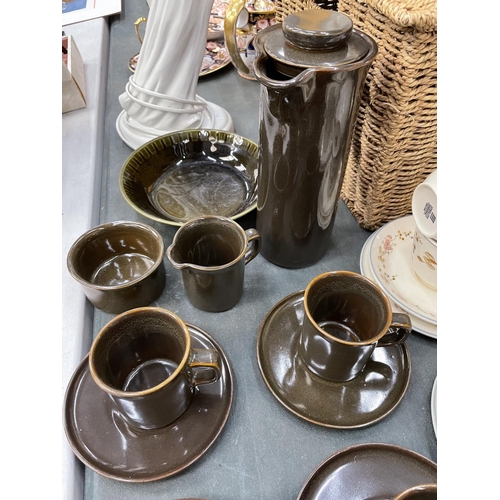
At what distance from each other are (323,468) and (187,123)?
0.61m

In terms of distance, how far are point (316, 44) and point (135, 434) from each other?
43 centimetres

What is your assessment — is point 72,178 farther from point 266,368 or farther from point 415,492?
point 415,492

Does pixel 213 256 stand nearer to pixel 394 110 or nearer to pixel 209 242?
pixel 209 242

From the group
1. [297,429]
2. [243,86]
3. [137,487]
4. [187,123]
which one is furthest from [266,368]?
[243,86]

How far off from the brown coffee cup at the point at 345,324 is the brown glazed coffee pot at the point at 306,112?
111 millimetres

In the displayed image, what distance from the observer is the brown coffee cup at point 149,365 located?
0.38 m

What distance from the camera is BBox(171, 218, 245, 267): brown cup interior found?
1.72 feet

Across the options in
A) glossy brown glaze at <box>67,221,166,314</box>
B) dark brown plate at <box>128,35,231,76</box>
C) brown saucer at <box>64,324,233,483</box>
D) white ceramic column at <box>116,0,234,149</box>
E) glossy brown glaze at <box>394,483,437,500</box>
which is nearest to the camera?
glossy brown glaze at <box>394,483,437,500</box>

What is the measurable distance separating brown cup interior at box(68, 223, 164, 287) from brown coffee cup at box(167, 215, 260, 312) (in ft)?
0.14

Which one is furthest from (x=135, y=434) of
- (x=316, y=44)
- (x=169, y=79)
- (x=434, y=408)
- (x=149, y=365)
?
(x=169, y=79)

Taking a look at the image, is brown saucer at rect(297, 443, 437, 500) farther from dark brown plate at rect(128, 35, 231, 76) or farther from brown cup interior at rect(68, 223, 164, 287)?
dark brown plate at rect(128, 35, 231, 76)

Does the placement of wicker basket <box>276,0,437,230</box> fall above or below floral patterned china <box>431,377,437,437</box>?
above

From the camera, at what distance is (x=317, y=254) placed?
60 cm

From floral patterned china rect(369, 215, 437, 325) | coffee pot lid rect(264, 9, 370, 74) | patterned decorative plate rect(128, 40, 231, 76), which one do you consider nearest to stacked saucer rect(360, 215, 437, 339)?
floral patterned china rect(369, 215, 437, 325)
